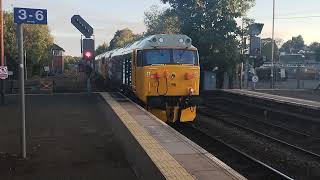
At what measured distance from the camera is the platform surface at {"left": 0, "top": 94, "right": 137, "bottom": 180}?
9.59 meters

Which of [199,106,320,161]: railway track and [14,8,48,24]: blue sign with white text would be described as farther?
[199,106,320,161]: railway track

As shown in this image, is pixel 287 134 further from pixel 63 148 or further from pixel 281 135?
pixel 63 148

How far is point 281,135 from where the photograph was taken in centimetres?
1861

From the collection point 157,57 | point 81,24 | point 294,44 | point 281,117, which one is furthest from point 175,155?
point 294,44

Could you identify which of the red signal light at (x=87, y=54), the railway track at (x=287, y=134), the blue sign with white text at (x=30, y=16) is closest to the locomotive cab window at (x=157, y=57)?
the railway track at (x=287, y=134)

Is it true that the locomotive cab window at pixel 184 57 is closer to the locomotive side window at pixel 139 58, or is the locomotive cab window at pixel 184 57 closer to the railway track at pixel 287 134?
the locomotive side window at pixel 139 58

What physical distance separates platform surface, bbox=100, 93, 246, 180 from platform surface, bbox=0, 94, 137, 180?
1.95ft

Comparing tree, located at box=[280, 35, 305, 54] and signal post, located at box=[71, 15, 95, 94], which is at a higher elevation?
tree, located at box=[280, 35, 305, 54]

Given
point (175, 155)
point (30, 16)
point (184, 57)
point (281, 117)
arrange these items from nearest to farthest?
point (175, 155) < point (30, 16) < point (184, 57) < point (281, 117)

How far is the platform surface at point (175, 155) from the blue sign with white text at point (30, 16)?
124 inches

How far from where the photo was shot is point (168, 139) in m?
11.6

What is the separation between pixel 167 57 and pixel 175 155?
9636 millimetres

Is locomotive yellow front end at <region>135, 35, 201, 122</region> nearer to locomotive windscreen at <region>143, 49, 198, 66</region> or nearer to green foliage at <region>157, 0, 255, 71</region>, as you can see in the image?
locomotive windscreen at <region>143, 49, 198, 66</region>

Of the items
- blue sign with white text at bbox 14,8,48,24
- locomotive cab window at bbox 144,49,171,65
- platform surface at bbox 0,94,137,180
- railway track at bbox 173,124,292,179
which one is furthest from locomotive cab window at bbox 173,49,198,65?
blue sign with white text at bbox 14,8,48,24
